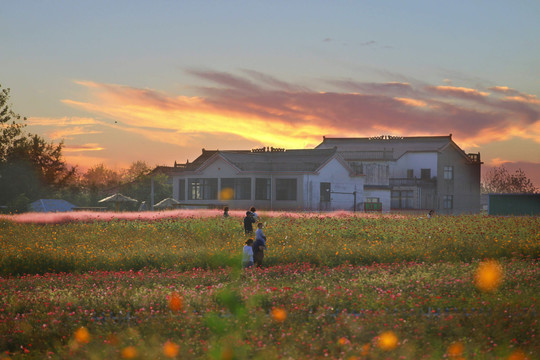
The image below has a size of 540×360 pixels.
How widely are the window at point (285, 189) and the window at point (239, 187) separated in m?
2.59

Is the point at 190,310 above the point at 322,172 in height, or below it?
below

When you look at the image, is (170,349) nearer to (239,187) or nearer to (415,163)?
(239,187)

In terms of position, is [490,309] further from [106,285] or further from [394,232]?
[394,232]

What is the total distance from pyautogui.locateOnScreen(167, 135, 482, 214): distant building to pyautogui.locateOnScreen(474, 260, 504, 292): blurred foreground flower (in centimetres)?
3621

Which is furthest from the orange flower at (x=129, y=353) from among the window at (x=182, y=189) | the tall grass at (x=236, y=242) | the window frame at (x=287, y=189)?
the window at (x=182, y=189)

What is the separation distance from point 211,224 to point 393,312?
2013cm

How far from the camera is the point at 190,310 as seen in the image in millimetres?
13672

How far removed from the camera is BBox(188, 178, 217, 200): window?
57.9m

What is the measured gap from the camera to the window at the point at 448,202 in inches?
2889

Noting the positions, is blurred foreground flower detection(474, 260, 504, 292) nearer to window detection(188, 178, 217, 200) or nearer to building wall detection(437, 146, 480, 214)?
window detection(188, 178, 217, 200)

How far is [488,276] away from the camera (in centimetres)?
1686

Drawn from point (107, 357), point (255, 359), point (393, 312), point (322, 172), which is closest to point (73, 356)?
point (107, 357)

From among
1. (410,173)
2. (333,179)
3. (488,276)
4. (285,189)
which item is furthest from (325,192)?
(488,276)

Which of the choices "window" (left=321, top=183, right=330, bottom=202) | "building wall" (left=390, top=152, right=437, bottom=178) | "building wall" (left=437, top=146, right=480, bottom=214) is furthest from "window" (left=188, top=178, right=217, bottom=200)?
"building wall" (left=437, top=146, right=480, bottom=214)
